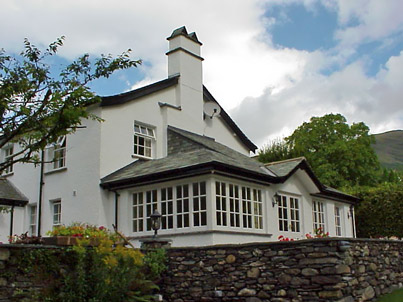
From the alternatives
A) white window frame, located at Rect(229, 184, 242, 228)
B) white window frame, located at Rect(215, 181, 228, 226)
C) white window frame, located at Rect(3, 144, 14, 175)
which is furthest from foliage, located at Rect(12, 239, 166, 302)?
white window frame, located at Rect(3, 144, 14, 175)

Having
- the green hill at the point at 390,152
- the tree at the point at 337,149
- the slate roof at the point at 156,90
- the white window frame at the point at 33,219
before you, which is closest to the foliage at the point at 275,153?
the tree at the point at 337,149

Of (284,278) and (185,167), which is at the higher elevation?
(185,167)

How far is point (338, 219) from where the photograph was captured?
19656mm

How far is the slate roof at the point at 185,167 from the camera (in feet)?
43.3

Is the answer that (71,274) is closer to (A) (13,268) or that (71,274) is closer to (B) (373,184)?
(A) (13,268)

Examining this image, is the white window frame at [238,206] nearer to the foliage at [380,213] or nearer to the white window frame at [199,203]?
the white window frame at [199,203]

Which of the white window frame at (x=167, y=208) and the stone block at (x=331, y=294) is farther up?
the white window frame at (x=167, y=208)

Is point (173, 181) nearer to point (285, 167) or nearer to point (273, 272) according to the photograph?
point (285, 167)

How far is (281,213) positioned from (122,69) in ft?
23.5

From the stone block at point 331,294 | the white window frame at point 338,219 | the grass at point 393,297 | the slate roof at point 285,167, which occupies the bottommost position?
the grass at point 393,297

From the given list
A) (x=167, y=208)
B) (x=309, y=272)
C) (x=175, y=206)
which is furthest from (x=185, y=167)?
(x=309, y=272)

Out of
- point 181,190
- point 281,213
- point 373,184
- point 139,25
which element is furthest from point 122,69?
point 373,184

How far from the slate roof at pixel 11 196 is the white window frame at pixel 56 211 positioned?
4.84 feet

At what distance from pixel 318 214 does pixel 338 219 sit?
7.03 feet
